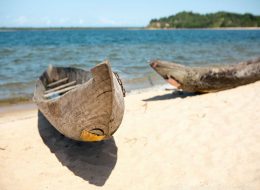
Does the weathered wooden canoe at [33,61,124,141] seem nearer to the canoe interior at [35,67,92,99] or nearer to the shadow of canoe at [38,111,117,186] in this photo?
the shadow of canoe at [38,111,117,186]

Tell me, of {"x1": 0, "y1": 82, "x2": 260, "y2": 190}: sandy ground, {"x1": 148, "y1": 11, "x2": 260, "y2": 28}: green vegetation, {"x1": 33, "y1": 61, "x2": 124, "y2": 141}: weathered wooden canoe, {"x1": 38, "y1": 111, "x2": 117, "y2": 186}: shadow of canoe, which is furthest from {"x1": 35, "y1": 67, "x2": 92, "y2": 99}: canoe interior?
{"x1": 148, "y1": 11, "x2": 260, "y2": 28}: green vegetation

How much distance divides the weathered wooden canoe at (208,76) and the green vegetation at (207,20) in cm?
10137

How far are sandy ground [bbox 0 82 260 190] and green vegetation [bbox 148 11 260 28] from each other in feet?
342

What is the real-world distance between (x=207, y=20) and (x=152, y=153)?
113m

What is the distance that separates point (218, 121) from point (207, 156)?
121 cm

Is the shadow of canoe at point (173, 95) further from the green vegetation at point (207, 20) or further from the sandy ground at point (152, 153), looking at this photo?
the green vegetation at point (207, 20)

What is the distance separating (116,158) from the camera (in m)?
4.43

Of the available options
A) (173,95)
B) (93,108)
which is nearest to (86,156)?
(93,108)

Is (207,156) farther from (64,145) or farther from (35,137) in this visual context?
(35,137)

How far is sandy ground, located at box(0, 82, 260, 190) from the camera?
3.75 meters

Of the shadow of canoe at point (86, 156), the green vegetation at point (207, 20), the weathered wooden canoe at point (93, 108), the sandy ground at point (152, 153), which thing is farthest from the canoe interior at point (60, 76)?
the green vegetation at point (207, 20)

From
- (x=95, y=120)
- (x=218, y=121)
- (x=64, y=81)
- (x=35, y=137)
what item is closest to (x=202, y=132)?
(x=218, y=121)

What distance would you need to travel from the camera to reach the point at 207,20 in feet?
360

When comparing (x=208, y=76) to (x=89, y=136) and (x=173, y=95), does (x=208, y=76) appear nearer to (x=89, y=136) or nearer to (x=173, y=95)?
(x=173, y=95)
